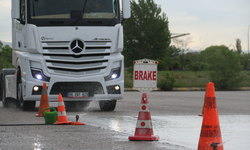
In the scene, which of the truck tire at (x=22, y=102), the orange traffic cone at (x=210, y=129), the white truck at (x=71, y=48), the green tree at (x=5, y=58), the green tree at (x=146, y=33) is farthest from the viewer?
the green tree at (x=146, y=33)

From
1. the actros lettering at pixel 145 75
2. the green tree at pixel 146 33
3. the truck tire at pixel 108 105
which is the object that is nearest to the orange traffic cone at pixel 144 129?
the actros lettering at pixel 145 75

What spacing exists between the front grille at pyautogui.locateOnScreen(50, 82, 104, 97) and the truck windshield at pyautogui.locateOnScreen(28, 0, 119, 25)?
1666 mm

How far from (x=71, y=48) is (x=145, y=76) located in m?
5.01

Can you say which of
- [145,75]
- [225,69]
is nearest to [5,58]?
[225,69]

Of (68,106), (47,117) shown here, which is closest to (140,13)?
(68,106)

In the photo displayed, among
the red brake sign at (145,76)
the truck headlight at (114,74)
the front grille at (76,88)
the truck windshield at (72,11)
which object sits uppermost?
the truck windshield at (72,11)

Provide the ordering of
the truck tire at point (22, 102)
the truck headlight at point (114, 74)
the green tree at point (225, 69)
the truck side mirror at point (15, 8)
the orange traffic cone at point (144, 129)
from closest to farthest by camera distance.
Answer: the orange traffic cone at point (144, 129) < the truck side mirror at point (15, 8) < the truck headlight at point (114, 74) < the truck tire at point (22, 102) < the green tree at point (225, 69)

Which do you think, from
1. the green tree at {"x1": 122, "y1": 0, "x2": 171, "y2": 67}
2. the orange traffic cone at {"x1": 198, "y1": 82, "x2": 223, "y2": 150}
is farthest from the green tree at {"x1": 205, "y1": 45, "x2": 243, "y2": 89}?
the orange traffic cone at {"x1": 198, "y1": 82, "x2": 223, "y2": 150}

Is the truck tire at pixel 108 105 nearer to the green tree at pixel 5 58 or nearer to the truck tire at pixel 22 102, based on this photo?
the truck tire at pixel 22 102

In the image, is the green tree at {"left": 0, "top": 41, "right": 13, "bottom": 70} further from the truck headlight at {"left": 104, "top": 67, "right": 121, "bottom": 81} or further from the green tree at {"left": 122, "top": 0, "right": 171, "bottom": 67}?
the truck headlight at {"left": 104, "top": 67, "right": 121, "bottom": 81}

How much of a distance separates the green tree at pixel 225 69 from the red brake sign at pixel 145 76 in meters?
25.1

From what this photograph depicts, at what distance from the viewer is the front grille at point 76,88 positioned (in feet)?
35.7

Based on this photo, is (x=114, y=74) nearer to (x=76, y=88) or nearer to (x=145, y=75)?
(x=76, y=88)

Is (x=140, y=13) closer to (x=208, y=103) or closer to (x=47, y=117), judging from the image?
(x=47, y=117)
